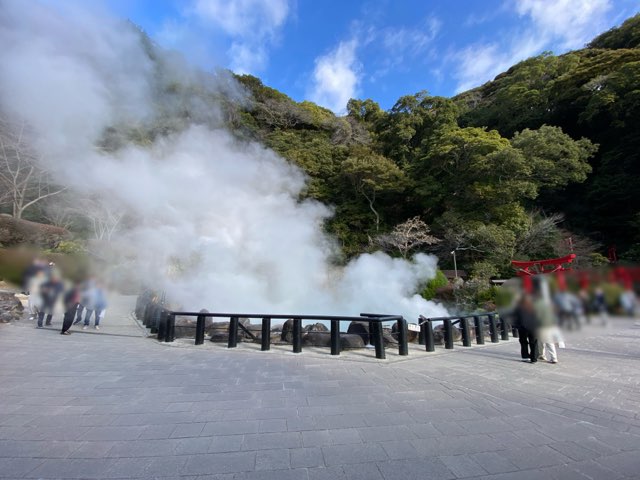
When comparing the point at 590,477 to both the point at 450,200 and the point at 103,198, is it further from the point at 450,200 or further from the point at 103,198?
the point at 450,200

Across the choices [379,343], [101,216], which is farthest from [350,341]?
[101,216]

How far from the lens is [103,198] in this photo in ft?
24.2

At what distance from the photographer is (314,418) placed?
291 cm

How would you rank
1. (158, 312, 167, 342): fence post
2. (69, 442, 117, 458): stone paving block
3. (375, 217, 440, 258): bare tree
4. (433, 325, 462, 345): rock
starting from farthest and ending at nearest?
1. (375, 217, 440, 258): bare tree
2. (433, 325, 462, 345): rock
3. (158, 312, 167, 342): fence post
4. (69, 442, 117, 458): stone paving block

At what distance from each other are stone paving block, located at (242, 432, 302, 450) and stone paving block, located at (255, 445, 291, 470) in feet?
0.25

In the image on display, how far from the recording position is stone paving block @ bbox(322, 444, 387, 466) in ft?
7.25

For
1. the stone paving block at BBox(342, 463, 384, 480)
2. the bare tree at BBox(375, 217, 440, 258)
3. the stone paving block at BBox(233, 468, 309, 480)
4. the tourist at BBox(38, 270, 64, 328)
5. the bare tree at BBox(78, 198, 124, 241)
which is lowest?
the stone paving block at BBox(342, 463, 384, 480)

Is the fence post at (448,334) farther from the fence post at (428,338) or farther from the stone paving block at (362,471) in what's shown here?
the stone paving block at (362,471)

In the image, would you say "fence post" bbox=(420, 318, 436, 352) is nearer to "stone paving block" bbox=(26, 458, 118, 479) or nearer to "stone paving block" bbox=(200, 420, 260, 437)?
"stone paving block" bbox=(200, 420, 260, 437)

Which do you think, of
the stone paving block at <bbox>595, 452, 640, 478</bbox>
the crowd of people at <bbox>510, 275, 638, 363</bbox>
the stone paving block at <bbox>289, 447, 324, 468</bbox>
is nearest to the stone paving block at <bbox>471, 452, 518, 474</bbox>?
the stone paving block at <bbox>595, 452, 640, 478</bbox>

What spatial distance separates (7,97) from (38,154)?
1.47 m

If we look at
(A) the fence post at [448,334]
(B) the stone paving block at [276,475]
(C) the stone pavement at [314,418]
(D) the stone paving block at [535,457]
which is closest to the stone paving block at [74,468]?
(C) the stone pavement at [314,418]

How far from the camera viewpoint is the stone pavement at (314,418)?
6.94ft

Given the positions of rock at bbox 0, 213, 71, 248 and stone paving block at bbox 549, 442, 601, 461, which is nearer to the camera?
stone paving block at bbox 549, 442, 601, 461
